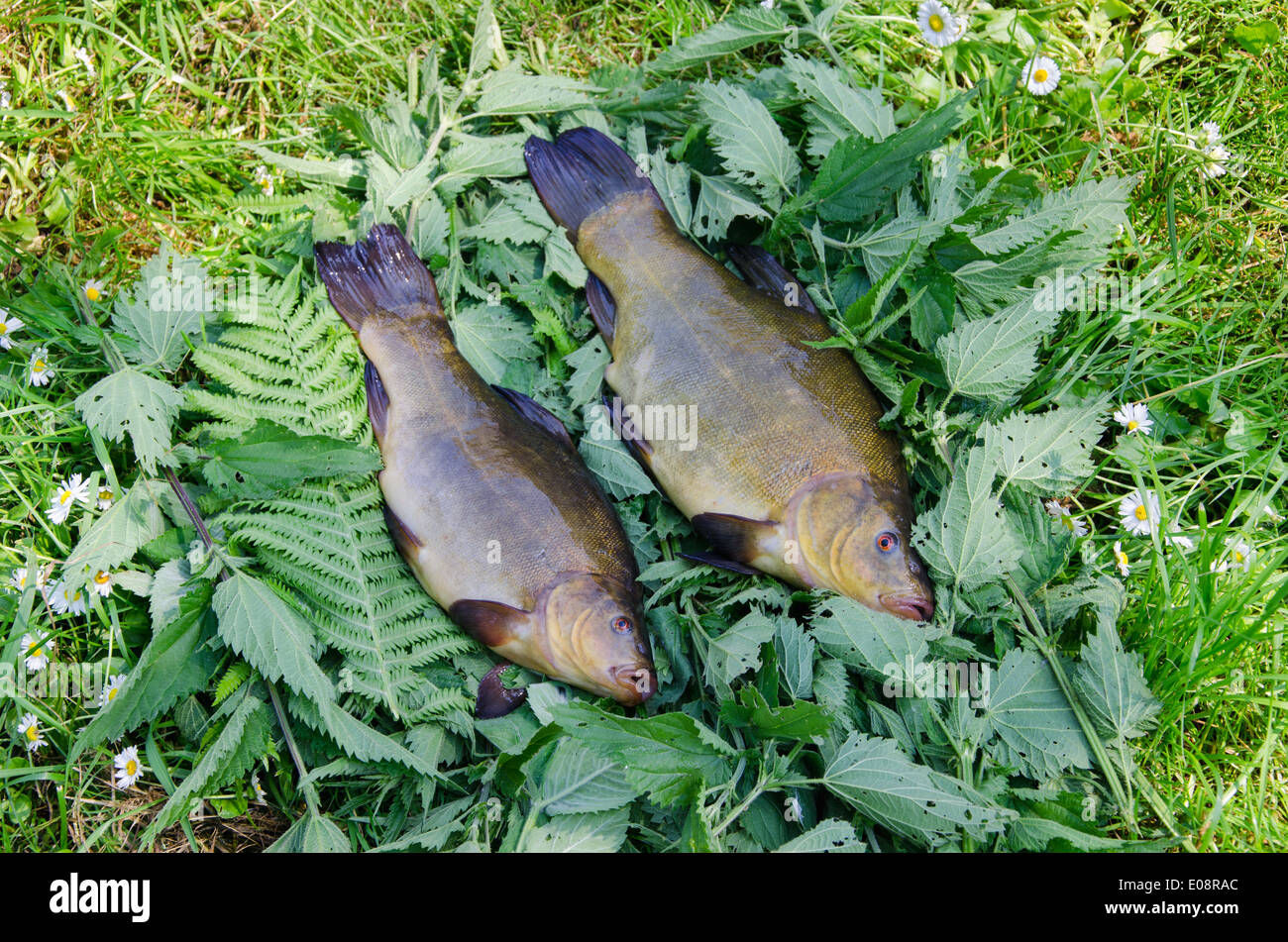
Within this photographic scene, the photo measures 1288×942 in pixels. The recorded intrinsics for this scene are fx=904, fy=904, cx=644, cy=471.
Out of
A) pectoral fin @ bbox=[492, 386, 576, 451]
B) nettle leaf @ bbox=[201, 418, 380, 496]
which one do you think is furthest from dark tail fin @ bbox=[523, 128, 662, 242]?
nettle leaf @ bbox=[201, 418, 380, 496]

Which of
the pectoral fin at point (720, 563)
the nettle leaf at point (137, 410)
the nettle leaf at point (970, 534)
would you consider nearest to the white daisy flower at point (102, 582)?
the nettle leaf at point (137, 410)

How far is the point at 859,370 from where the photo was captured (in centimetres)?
379

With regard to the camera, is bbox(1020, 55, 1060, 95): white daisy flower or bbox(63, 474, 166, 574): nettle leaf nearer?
bbox(63, 474, 166, 574): nettle leaf

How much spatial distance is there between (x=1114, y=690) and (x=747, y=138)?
263 cm

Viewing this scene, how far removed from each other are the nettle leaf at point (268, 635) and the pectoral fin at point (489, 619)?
0.55 metres

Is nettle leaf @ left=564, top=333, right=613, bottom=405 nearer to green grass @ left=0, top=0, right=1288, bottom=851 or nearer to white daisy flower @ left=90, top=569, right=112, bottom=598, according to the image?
green grass @ left=0, top=0, right=1288, bottom=851

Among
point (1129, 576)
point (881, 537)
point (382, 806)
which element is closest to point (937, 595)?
point (881, 537)

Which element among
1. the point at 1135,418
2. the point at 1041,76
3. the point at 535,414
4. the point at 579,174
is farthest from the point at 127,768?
the point at 1041,76

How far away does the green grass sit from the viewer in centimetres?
372

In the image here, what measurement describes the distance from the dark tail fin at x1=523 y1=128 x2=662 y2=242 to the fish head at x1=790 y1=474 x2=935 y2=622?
1534 millimetres

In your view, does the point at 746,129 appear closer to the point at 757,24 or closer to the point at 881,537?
the point at 757,24

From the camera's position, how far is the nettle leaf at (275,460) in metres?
3.47

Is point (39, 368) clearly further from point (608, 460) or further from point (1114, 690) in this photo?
point (1114, 690)
